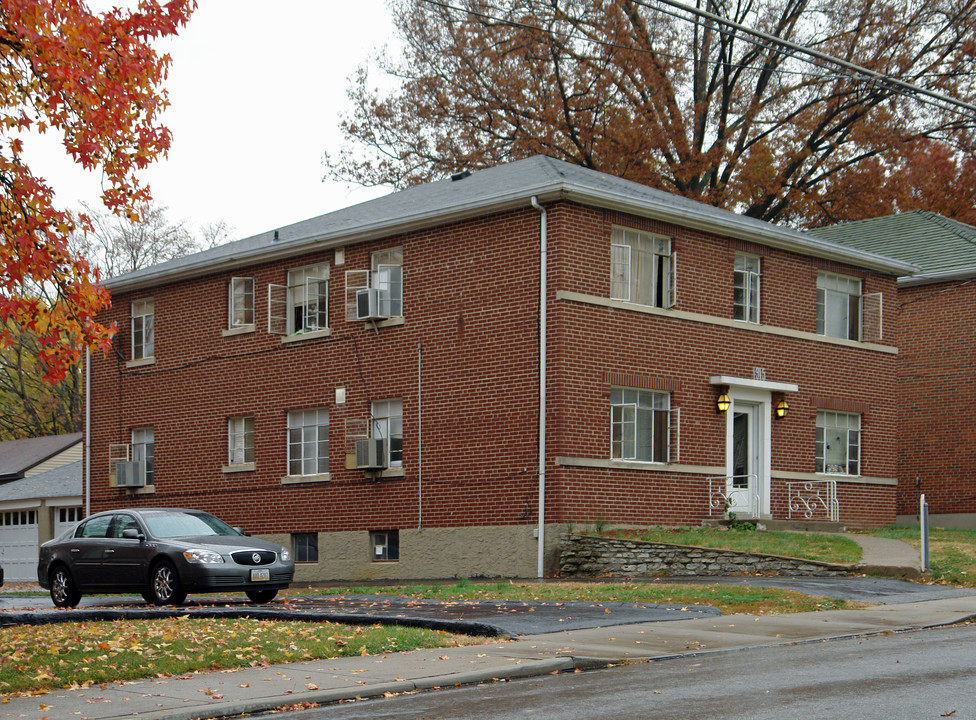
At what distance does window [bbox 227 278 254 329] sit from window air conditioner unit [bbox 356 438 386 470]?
5308 millimetres

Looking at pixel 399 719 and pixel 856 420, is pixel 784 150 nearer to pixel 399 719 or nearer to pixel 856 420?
pixel 856 420

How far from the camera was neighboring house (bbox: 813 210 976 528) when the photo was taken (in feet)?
104

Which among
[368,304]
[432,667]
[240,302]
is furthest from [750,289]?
[432,667]

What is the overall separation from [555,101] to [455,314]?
1826cm

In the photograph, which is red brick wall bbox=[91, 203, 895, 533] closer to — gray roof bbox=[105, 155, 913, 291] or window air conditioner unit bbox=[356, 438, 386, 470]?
gray roof bbox=[105, 155, 913, 291]

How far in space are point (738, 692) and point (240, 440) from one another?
21.8 metres

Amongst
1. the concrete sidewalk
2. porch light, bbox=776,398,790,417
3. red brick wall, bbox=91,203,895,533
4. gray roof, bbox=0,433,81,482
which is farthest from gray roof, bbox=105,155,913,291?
gray roof, bbox=0,433,81,482

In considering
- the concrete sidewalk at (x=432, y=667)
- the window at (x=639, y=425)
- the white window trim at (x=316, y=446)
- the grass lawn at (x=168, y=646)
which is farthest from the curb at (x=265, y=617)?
the white window trim at (x=316, y=446)

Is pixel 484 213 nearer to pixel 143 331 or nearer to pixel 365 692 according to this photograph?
pixel 143 331

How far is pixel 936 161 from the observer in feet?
141

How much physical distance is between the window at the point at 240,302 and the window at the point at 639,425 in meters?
9.87

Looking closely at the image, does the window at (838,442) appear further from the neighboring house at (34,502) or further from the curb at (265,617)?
the neighboring house at (34,502)

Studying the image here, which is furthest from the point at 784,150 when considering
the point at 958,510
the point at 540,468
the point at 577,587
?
the point at 577,587

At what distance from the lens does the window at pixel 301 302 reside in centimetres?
2877
